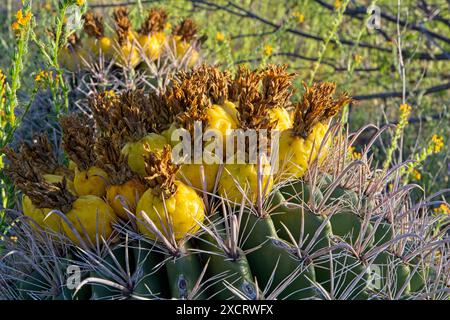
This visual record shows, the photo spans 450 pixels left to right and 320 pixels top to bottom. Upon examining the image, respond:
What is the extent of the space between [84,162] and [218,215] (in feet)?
1.09

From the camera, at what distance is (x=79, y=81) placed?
8.14 feet

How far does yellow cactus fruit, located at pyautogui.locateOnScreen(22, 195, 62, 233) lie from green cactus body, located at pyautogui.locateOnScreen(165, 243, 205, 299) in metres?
0.29

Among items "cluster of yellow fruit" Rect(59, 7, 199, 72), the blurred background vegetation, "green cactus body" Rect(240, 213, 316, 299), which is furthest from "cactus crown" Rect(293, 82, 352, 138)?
the blurred background vegetation

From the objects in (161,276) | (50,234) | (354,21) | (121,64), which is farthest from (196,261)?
(354,21)

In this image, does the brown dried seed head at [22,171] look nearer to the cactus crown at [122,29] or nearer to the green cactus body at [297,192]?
the green cactus body at [297,192]

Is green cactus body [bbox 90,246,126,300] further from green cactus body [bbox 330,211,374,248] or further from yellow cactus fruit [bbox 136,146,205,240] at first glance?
green cactus body [bbox 330,211,374,248]

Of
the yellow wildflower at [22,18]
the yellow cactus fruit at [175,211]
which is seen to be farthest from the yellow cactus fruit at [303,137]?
the yellow wildflower at [22,18]

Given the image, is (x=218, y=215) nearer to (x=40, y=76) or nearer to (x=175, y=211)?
(x=175, y=211)

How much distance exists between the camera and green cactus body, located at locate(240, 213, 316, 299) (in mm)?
1342

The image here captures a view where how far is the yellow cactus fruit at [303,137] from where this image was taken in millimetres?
1496

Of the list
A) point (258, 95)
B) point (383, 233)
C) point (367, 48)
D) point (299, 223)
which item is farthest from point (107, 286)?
point (367, 48)
